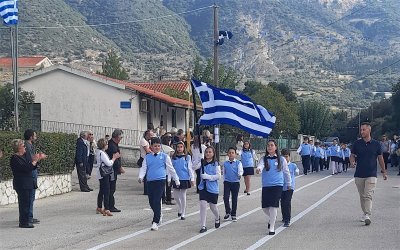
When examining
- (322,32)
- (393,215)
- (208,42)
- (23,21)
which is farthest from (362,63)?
(393,215)

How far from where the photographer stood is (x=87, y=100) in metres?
35.5

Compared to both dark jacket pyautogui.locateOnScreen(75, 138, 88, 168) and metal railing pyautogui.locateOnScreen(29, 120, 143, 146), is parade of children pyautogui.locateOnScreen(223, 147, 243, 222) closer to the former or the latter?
dark jacket pyautogui.locateOnScreen(75, 138, 88, 168)

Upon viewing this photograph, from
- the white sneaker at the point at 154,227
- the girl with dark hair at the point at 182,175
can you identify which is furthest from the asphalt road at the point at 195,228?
the girl with dark hair at the point at 182,175

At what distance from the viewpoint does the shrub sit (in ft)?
55.8

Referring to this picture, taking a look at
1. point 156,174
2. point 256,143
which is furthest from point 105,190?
point 256,143

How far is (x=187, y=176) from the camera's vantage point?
14.9 metres

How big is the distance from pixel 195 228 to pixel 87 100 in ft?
75.5

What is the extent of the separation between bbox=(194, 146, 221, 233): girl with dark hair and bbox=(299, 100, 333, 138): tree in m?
75.3

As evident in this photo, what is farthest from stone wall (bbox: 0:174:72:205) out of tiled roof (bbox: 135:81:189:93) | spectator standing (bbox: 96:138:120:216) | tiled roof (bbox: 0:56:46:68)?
tiled roof (bbox: 0:56:46:68)

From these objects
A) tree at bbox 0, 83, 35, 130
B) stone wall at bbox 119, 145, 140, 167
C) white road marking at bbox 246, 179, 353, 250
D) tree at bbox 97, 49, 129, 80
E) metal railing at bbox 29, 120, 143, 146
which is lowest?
white road marking at bbox 246, 179, 353, 250

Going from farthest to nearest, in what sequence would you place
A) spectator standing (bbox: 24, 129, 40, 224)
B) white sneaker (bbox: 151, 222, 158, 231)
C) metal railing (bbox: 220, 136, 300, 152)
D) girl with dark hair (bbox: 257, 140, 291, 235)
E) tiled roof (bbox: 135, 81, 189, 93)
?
tiled roof (bbox: 135, 81, 189, 93) < metal railing (bbox: 220, 136, 300, 152) < spectator standing (bbox: 24, 129, 40, 224) < white sneaker (bbox: 151, 222, 158, 231) < girl with dark hair (bbox: 257, 140, 291, 235)

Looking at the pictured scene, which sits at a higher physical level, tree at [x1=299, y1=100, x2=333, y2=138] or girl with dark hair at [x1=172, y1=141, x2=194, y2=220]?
→ tree at [x1=299, y1=100, x2=333, y2=138]

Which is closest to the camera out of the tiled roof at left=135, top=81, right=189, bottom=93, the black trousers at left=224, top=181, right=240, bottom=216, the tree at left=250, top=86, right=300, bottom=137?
the black trousers at left=224, top=181, right=240, bottom=216

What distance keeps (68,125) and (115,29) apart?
7082 centimetres
